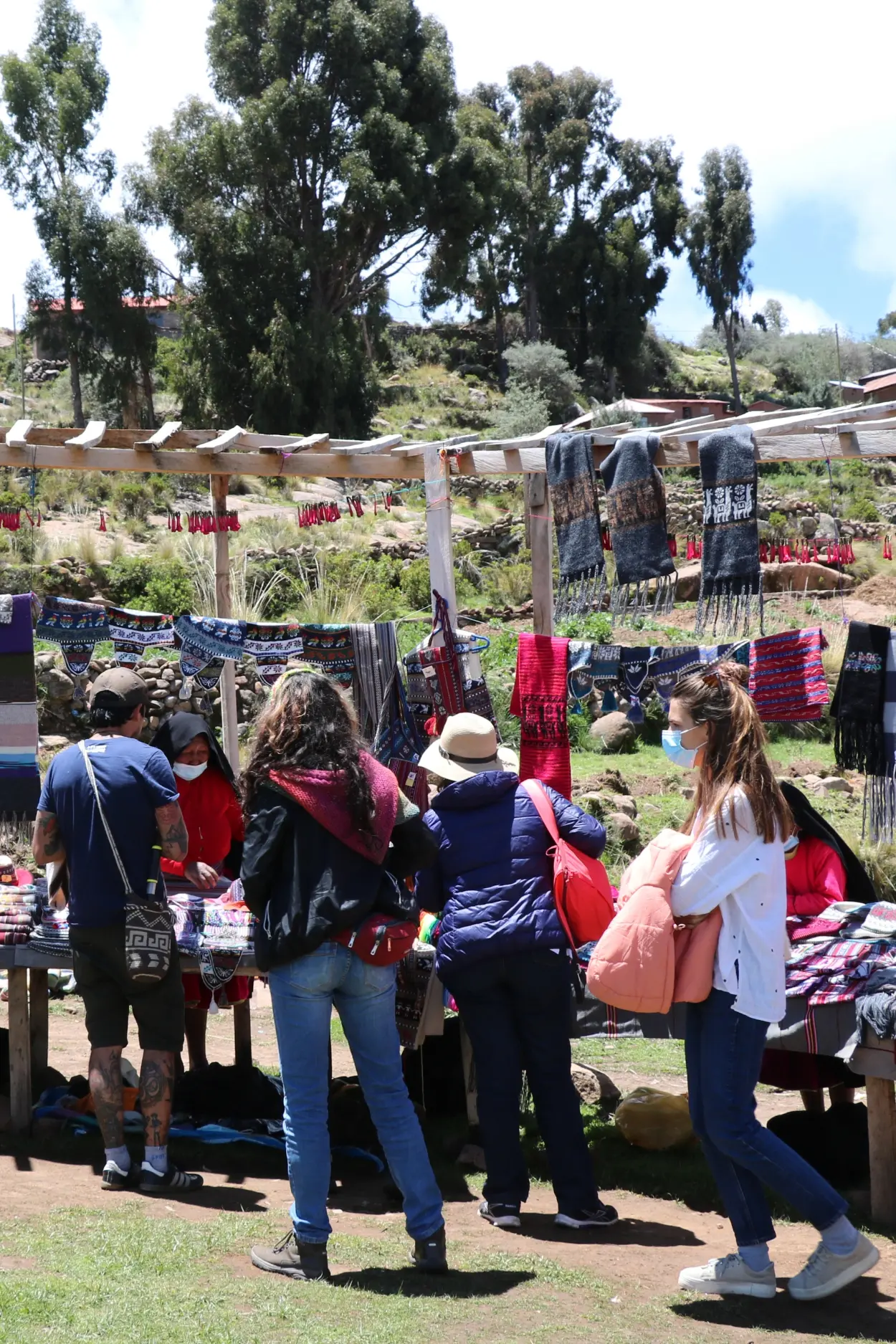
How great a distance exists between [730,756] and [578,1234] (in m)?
1.75

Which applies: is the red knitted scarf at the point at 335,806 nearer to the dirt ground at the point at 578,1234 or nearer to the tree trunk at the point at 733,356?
the dirt ground at the point at 578,1234

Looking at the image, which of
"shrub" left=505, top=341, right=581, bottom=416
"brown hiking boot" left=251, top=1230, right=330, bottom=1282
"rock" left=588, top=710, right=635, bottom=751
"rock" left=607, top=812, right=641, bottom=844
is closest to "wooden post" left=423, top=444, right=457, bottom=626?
"brown hiking boot" left=251, top=1230, right=330, bottom=1282

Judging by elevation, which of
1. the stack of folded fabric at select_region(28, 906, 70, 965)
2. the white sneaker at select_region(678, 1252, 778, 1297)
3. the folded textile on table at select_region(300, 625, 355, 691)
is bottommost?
the white sneaker at select_region(678, 1252, 778, 1297)

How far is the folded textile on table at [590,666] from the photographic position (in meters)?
5.93

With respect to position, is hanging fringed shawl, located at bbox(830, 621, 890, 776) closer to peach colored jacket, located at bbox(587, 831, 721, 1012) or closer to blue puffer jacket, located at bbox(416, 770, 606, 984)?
blue puffer jacket, located at bbox(416, 770, 606, 984)

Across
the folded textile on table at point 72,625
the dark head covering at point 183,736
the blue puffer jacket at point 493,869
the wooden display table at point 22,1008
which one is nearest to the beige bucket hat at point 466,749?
the blue puffer jacket at point 493,869

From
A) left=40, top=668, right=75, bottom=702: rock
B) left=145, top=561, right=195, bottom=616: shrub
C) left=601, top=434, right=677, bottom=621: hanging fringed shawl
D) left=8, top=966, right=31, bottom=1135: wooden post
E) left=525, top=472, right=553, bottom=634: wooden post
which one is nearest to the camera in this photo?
left=8, top=966, right=31, bottom=1135: wooden post

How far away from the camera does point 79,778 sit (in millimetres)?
4469

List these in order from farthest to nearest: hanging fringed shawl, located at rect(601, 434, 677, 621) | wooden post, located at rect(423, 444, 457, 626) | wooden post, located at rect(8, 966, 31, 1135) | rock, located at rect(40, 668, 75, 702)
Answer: rock, located at rect(40, 668, 75, 702)
wooden post, located at rect(423, 444, 457, 626)
hanging fringed shawl, located at rect(601, 434, 677, 621)
wooden post, located at rect(8, 966, 31, 1135)

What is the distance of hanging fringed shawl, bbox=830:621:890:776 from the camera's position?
17.5ft

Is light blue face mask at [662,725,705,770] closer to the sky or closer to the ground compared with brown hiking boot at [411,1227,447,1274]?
closer to the sky

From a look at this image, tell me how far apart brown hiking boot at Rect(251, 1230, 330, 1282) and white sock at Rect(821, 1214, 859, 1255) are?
1423mm

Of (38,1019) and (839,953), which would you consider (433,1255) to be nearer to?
(839,953)

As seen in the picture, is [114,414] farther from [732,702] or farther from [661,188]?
[732,702]
